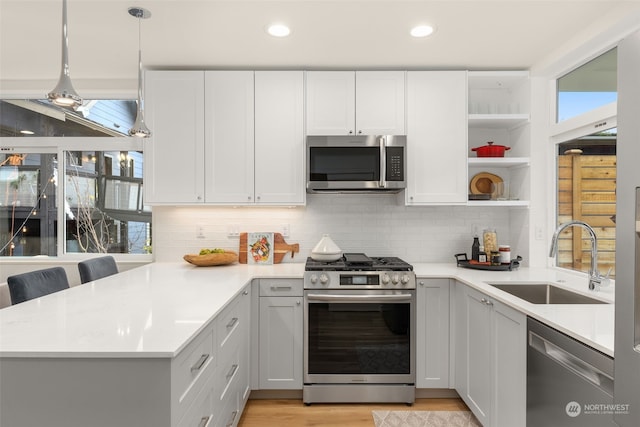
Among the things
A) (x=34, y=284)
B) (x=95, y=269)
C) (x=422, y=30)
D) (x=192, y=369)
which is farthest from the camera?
(x=95, y=269)

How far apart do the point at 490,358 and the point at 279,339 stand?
1.40 metres

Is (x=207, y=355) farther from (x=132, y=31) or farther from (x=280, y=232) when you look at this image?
(x=132, y=31)

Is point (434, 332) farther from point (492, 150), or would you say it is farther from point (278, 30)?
point (278, 30)

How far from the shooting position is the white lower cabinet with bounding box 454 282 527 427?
5.97 ft

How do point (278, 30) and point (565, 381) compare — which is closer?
point (565, 381)

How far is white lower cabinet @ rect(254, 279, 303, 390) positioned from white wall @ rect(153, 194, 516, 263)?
0.66 metres

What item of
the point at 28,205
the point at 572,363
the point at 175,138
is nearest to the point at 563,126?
the point at 572,363

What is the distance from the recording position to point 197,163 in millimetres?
2984

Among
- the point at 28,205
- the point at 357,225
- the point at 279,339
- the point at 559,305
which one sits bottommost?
the point at 279,339

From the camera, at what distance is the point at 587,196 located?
259 centimetres

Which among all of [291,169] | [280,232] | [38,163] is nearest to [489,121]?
[291,169]

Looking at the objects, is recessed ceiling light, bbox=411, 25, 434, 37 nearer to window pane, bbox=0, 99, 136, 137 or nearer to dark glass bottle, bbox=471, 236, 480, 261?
dark glass bottle, bbox=471, 236, 480, 261

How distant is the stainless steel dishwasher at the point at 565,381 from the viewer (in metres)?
1.28

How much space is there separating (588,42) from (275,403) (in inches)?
129
